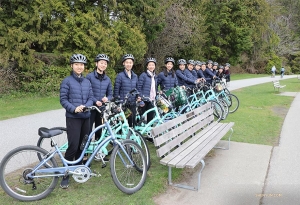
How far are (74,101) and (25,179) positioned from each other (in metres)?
1.22

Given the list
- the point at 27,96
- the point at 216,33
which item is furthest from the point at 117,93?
the point at 216,33

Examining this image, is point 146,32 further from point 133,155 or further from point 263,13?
point 263,13

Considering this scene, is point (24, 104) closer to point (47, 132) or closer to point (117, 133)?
point (117, 133)

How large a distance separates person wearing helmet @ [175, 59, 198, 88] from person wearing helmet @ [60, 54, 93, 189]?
411cm

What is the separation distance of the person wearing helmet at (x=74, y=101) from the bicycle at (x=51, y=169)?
19cm

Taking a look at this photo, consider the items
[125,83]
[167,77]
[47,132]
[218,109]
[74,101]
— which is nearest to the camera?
[47,132]

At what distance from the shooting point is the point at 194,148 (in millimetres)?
4465

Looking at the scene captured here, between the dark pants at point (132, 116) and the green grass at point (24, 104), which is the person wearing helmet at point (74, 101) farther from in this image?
the green grass at point (24, 104)

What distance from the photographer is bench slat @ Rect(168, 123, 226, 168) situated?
3773mm

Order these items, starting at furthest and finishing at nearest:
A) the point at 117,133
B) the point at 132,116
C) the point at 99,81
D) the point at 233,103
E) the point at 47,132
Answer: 1. the point at 233,103
2. the point at 132,116
3. the point at 99,81
4. the point at 117,133
5. the point at 47,132

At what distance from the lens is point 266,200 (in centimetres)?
361

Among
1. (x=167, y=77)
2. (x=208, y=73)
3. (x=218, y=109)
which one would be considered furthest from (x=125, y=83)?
(x=208, y=73)

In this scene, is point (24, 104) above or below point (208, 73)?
below

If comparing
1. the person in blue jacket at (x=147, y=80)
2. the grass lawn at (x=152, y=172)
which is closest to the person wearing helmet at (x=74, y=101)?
the grass lawn at (x=152, y=172)
